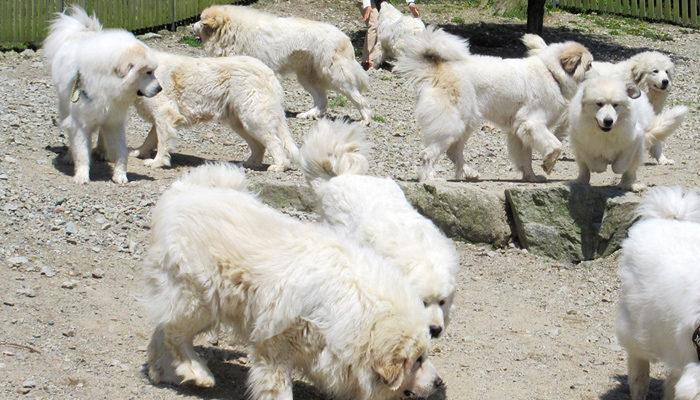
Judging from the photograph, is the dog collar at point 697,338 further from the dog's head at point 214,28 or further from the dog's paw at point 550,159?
the dog's head at point 214,28

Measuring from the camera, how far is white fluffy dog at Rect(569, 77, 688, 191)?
23.0 feet

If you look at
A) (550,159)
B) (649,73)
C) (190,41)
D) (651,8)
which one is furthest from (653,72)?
(651,8)

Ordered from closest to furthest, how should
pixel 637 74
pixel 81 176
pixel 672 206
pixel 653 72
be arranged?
pixel 672 206 < pixel 81 176 < pixel 653 72 < pixel 637 74

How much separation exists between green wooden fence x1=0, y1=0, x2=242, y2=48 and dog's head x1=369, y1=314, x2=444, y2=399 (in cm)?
1168

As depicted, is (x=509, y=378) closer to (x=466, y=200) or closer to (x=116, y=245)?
(x=466, y=200)

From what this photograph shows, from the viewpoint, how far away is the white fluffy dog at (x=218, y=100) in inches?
352

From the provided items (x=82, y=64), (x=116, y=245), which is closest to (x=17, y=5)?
(x=82, y=64)

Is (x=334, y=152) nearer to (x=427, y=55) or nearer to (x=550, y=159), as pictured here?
(x=427, y=55)

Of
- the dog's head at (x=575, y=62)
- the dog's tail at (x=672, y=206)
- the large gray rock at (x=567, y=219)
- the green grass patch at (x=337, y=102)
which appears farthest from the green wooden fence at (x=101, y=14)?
the dog's tail at (x=672, y=206)

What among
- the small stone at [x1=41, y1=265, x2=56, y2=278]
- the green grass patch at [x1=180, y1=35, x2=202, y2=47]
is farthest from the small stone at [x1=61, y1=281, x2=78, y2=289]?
the green grass patch at [x1=180, y1=35, x2=202, y2=47]

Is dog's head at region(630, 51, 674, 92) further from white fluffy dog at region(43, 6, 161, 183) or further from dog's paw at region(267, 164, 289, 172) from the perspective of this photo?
white fluffy dog at region(43, 6, 161, 183)

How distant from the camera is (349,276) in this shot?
4.15m

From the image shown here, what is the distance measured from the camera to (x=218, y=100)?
360 inches

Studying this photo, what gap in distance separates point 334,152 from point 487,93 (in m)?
2.94
